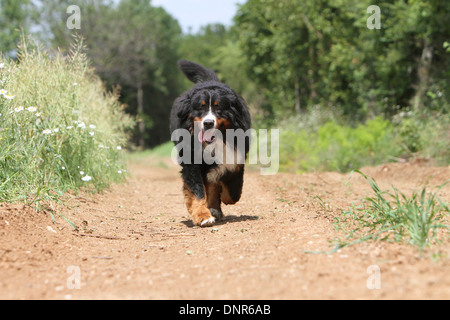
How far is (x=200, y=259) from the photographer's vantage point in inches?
132

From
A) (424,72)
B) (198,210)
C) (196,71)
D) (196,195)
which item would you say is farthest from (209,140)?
(424,72)

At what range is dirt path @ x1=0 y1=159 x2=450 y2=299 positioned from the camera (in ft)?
8.34

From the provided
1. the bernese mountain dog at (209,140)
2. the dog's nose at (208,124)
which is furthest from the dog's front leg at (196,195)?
the dog's nose at (208,124)

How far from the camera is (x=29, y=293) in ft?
8.65

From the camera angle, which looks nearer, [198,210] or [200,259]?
[200,259]

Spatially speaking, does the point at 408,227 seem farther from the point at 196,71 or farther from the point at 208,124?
the point at 196,71

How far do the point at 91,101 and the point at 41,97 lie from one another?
83.6 inches

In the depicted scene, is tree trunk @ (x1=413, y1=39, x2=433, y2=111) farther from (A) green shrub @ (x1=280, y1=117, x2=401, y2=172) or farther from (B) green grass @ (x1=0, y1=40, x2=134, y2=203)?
(B) green grass @ (x1=0, y1=40, x2=134, y2=203)

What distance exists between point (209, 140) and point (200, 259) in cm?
181

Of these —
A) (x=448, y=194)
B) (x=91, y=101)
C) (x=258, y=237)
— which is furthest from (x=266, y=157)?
(x=258, y=237)

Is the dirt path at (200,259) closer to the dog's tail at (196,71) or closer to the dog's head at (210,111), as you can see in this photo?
the dog's head at (210,111)

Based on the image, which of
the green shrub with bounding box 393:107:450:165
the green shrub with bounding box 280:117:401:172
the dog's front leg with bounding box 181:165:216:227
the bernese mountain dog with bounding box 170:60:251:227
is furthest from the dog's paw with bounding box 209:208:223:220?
the green shrub with bounding box 393:107:450:165

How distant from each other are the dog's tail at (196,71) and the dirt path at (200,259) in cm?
185

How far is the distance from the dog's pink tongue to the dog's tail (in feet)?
4.62
